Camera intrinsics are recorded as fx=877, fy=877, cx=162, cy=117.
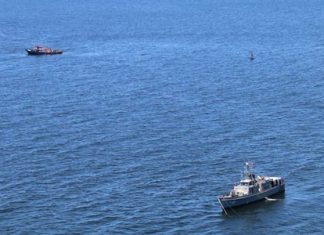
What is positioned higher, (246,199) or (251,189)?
(251,189)

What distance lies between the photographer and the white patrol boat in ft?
465

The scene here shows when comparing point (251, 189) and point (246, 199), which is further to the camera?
point (251, 189)

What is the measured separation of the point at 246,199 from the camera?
14338 cm

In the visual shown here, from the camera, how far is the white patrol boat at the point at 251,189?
14175 cm

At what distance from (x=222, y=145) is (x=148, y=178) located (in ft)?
76.2

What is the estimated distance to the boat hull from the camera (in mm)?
139575

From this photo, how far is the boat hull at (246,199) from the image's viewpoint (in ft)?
458

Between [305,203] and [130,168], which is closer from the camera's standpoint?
[305,203]

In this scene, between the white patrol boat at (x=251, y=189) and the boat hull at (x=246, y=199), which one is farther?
the white patrol boat at (x=251, y=189)

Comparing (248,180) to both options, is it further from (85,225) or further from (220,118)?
(220,118)

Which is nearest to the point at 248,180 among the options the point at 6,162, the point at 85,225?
the point at 85,225

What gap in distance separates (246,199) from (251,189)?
212cm

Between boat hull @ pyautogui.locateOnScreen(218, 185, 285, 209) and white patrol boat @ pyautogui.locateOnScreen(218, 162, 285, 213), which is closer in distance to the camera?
boat hull @ pyautogui.locateOnScreen(218, 185, 285, 209)

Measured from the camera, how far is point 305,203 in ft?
467
